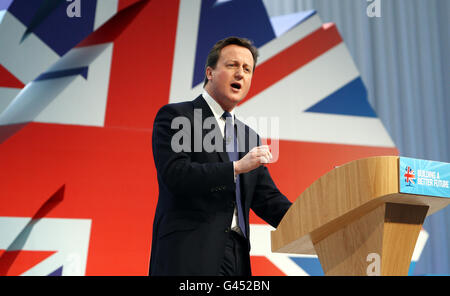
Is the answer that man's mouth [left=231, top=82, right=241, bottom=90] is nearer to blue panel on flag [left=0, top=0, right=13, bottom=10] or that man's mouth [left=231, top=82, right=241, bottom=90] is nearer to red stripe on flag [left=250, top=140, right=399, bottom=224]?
blue panel on flag [left=0, top=0, right=13, bottom=10]

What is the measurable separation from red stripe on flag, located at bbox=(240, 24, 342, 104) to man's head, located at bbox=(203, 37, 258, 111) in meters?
1.56

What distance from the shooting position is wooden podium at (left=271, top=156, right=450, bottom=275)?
47.1 inches

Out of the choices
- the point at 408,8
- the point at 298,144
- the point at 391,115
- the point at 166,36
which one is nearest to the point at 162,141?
the point at 166,36

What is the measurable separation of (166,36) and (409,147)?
2.37 metres

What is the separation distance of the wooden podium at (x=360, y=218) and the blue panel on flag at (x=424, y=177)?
0.06 feet

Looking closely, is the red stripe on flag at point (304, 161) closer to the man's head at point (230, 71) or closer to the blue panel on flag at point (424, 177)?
the man's head at point (230, 71)

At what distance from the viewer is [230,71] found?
166 cm

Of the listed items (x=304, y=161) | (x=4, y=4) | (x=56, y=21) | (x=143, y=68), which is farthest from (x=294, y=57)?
(x=4, y=4)

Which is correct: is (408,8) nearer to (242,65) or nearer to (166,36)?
(166,36)

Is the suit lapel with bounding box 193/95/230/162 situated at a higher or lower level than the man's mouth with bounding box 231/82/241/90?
lower

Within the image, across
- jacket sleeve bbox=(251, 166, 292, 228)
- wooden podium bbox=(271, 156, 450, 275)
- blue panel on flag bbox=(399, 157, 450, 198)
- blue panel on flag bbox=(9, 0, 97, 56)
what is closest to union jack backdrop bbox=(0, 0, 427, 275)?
blue panel on flag bbox=(9, 0, 97, 56)

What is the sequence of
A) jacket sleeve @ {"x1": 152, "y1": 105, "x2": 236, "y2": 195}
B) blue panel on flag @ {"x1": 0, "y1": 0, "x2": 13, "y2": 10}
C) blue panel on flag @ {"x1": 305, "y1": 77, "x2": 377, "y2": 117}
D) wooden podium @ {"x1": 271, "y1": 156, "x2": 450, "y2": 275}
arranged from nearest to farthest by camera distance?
wooden podium @ {"x1": 271, "y1": 156, "x2": 450, "y2": 275} < jacket sleeve @ {"x1": 152, "y1": 105, "x2": 236, "y2": 195} < blue panel on flag @ {"x1": 0, "y1": 0, "x2": 13, "y2": 10} < blue panel on flag @ {"x1": 305, "y1": 77, "x2": 377, "y2": 117}

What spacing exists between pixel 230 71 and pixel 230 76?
0.06 ft

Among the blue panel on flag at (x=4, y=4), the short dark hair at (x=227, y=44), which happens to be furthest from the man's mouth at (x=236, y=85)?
the blue panel on flag at (x=4, y=4)
